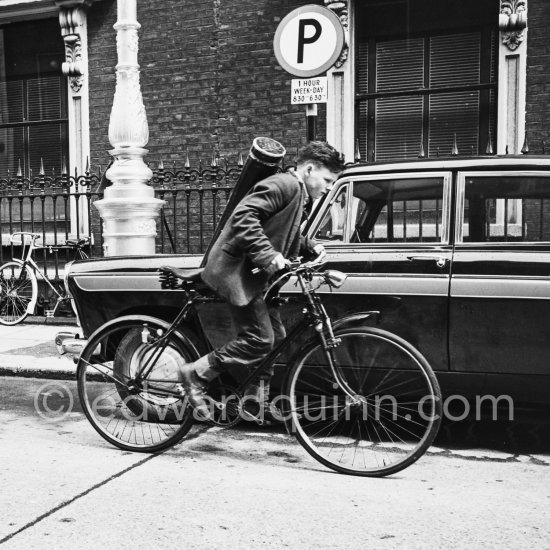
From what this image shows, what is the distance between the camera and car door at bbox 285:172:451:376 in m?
4.34

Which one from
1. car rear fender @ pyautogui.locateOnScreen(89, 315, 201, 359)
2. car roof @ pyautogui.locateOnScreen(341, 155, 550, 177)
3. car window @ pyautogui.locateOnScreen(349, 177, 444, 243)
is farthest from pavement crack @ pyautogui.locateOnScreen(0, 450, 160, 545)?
car roof @ pyautogui.locateOnScreen(341, 155, 550, 177)

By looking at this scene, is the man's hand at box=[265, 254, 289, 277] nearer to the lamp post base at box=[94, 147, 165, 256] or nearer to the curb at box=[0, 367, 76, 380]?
the curb at box=[0, 367, 76, 380]

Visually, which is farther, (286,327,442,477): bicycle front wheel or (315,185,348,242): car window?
(315,185,348,242): car window

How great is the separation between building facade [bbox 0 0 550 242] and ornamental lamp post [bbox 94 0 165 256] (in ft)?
6.43

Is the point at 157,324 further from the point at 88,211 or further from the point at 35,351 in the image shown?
the point at 88,211

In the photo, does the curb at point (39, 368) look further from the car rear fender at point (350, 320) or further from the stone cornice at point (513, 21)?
the stone cornice at point (513, 21)

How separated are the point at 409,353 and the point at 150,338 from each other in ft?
4.95

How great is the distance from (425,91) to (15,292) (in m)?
5.90

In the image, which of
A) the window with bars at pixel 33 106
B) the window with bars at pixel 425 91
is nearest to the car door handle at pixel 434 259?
the window with bars at pixel 425 91

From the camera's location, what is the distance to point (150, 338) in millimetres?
4262

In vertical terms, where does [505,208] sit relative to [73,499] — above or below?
above

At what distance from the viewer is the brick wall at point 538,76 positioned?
8602 mm

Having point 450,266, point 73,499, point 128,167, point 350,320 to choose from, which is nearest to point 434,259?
point 450,266

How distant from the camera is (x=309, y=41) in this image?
625cm
